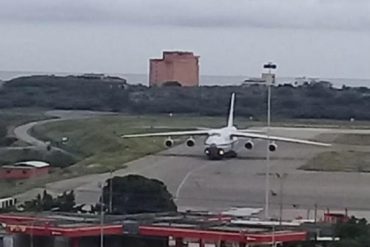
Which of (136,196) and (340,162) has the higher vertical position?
(340,162)

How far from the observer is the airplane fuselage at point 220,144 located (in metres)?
48.6

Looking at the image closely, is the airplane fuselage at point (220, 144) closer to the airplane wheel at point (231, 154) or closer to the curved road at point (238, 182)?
the airplane wheel at point (231, 154)

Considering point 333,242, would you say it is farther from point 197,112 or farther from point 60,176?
point 197,112

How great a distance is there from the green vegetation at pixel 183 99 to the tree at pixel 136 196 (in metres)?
45.5

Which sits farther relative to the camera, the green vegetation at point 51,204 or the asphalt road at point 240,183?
the asphalt road at point 240,183

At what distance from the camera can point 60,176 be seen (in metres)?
41.5

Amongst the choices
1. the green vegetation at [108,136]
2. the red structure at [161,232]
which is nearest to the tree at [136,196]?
the red structure at [161,232]

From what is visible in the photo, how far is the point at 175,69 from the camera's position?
113250mm

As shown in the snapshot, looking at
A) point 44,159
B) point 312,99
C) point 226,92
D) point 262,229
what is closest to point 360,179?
point 44,159

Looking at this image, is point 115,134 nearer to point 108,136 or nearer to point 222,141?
point 108,136

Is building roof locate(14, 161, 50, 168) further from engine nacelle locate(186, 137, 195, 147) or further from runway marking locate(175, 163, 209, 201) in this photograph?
engine nacelle locate(186, 137, 195, 147)

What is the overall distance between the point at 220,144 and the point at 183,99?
120 feet

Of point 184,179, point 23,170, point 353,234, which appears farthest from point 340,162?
point 353,234

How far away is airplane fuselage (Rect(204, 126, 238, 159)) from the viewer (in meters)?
48.6
